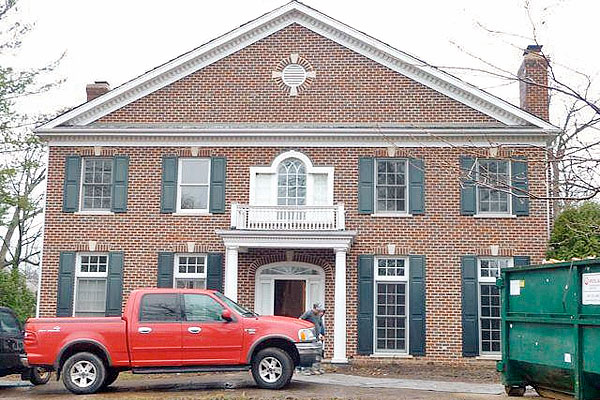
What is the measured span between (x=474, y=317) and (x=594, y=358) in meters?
8.92

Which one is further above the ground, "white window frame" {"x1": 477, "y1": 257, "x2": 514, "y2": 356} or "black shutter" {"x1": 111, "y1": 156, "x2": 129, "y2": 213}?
"black shutter" {"x1": 111, "y1": 156, "x2": 129, "y2": 213}

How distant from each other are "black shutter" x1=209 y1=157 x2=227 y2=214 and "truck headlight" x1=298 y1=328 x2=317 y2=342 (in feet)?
21.5

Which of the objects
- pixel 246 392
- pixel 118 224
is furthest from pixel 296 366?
pixel 118 224

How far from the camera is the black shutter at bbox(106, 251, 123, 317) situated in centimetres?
1839

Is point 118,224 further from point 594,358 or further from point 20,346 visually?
point 594,358

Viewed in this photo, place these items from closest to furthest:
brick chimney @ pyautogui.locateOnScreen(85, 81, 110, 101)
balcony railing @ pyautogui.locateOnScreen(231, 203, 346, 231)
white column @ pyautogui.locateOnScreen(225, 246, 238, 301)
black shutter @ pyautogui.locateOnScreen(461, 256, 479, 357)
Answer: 1. white column @ pyautogui.locateOnScreen(225, 246, 238, 301)
2. balcony railing @ pyautogui.locateOnScreen(231, 203, 346, 231)
3. black shutter @ pyautogui.locateOnScreen(461, 256, 479, 357)
4. brick chimney @ pyautogui.locateOnScreen(85, 81, 110, 101)

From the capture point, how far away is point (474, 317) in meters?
17.9

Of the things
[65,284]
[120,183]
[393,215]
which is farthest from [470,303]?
[65,284]

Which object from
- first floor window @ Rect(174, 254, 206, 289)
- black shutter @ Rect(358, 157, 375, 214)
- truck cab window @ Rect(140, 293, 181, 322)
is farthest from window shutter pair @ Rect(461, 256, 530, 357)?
truck cab window @ Rect(140, 293, 181, 322)

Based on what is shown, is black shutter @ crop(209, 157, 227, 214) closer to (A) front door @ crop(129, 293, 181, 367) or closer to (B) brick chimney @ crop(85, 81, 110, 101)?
(B) brick chimney @ crop(85, 81, 110, 101)

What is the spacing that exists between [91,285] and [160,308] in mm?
6837

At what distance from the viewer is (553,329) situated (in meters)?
10.1

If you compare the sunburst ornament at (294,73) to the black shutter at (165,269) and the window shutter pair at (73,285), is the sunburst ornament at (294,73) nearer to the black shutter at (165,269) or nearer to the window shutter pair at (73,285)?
the black shutter at (165,269)

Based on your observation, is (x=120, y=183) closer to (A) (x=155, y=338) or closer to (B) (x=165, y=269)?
(B) (x=165, y=269)
